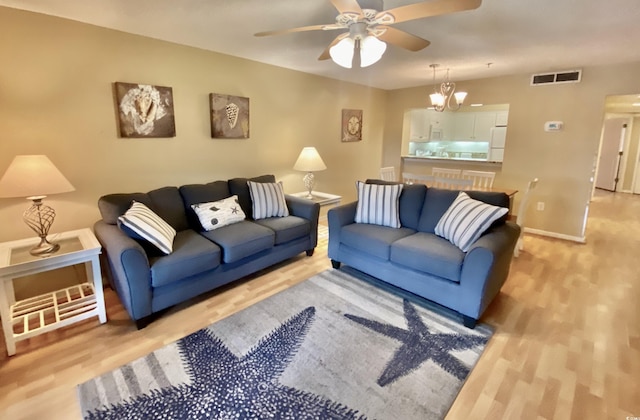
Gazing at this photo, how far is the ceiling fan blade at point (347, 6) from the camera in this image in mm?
1565

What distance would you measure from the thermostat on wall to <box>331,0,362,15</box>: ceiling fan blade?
12.6 ft

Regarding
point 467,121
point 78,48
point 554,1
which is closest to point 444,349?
point 554,1

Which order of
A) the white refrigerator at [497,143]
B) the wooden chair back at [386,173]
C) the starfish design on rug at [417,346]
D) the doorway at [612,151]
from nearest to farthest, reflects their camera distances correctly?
1. the starfish design on rug at [417,346]
2. the wooden chair back at [386,173]
3. the white refrigerator at [497,143]
4. the doorway at [612,151]

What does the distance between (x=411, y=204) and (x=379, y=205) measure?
1.09 feet

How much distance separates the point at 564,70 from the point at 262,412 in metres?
5.10

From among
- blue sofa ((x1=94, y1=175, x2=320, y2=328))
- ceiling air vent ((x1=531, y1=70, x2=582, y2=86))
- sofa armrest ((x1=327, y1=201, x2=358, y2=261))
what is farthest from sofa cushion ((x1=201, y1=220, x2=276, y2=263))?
ceiling air vent ((x1=531, y1=70, x2=582, y2=86))

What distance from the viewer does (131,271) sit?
83.3 inches

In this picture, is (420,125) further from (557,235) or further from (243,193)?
(243,193)

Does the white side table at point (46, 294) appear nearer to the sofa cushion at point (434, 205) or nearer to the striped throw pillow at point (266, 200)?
the striped throw pillow at point (266, 200)

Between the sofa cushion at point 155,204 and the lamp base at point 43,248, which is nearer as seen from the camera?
the lamp base at point 43,248

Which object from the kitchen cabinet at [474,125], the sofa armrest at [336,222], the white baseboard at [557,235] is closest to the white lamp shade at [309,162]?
the sofa armrest at [336,222]

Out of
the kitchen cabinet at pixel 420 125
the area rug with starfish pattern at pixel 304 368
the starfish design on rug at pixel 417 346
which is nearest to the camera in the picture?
the area rug with starfish pattern at pixel 304 368

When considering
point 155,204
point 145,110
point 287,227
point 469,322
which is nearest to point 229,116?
point 145,110

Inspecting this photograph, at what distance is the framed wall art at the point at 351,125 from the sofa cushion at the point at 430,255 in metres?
2.81
